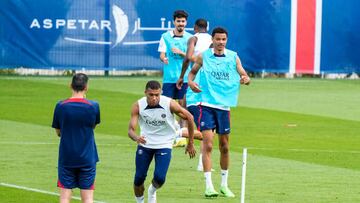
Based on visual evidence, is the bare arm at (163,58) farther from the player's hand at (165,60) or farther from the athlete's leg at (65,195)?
the athlete's leg at (65,195)

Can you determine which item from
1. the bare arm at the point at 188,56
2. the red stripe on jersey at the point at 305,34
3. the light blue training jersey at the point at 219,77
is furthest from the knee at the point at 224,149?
the red stripe on jersey at the point at 305,34

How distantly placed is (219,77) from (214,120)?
2.00ft

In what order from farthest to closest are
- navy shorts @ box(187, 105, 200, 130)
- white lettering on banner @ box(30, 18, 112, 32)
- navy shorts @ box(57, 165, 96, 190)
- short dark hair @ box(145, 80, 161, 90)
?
1. white lettering on banner @ box(30, 18, 112, 32)
2. navy shorts @ box(187, 105, 200, 130)
3. short dark hair @ box(145, 80, 161, 90)
4. navy shorts @ box(57, 165, 96, 190)

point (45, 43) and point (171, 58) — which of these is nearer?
point (171, 58)

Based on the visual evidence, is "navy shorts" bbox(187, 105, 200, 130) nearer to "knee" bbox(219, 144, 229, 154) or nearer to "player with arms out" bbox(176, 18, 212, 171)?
"player with arms out" bbox(176, 18, 212, 171)

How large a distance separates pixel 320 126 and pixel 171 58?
5.48 m

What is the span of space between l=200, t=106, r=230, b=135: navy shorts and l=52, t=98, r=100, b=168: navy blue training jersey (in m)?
4.03

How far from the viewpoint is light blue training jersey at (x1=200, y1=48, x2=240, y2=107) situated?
1695cm

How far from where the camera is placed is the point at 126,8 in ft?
120

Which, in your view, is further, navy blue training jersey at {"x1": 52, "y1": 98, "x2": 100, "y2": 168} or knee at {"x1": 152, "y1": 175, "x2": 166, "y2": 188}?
knee at {"x1": 152, "y1": 175, "x2": 166, "y2": 188}

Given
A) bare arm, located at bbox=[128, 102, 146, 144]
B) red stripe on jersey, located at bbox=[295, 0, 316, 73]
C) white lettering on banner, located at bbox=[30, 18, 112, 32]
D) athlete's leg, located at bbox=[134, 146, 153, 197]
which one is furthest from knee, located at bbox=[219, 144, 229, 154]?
red stripe on jersey, located at bbox=[295, 0, 316, 73]

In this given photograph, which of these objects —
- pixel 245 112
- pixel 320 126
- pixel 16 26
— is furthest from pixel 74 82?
pixel 16 26

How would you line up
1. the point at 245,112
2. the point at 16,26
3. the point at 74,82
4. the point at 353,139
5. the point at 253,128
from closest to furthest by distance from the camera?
the point at 74,82, the point at 353,139, the point at 253,128, the point at 245,112, the point at 16,26

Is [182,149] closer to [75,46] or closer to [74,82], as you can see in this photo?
[74,82]
